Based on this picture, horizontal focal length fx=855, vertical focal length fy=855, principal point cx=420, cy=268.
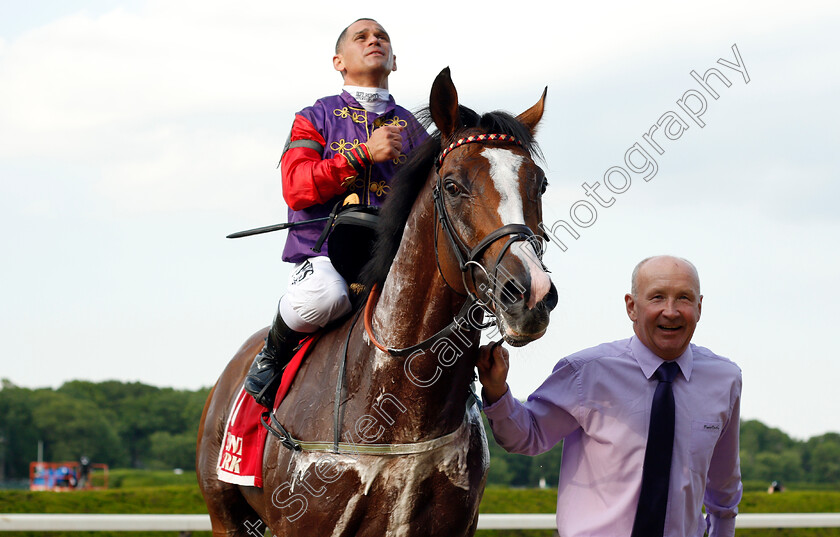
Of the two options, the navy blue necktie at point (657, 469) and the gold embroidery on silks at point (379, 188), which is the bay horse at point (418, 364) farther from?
the navy blue necktie at point (657, 469)

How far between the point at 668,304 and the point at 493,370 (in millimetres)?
607

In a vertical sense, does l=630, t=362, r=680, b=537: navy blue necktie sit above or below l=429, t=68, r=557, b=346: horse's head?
below

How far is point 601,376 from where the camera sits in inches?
115

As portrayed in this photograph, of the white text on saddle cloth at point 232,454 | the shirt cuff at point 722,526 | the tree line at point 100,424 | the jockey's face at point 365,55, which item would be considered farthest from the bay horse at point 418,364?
the tree line at point 100,424

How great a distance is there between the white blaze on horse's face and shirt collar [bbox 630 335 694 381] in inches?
25.6

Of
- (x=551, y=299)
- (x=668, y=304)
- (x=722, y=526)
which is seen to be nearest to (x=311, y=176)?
(x=551, y=299)

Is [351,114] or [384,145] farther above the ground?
Answer: [351,114]

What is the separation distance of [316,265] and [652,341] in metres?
1.32

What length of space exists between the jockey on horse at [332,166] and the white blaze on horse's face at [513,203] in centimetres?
69

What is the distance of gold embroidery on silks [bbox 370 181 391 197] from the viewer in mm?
3602

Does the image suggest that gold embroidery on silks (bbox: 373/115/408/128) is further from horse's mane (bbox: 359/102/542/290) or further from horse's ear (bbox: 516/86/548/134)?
horse's ear (bbox: 516/86/548/134)

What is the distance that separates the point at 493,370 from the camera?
110 inches

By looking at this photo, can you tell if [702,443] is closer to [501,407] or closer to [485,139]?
[501,407]

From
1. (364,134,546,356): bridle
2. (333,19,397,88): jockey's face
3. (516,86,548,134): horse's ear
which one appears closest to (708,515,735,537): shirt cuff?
(364,134,546,356): bridle
